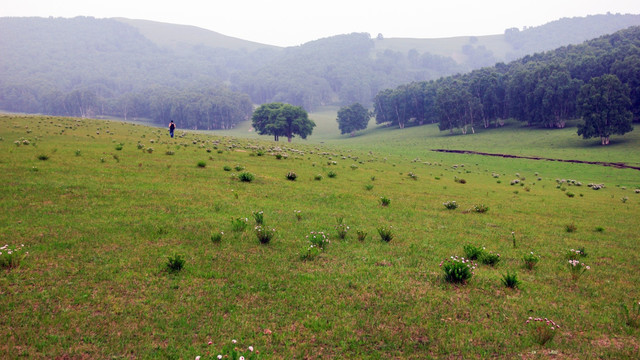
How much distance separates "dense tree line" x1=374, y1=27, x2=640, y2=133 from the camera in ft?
291

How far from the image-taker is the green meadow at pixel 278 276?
6473 millimetres

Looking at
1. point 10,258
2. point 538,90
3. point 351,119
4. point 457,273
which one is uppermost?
point 538,90

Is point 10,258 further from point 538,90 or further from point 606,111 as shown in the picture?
point 538,90

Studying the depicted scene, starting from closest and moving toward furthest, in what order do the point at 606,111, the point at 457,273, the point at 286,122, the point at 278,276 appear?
the point at 278,276
the point at 457,273
the point at 606,111
the point at 286,122

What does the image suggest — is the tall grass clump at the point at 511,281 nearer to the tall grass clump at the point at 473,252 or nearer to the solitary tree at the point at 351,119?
the tall grass clump at the point at 473,252

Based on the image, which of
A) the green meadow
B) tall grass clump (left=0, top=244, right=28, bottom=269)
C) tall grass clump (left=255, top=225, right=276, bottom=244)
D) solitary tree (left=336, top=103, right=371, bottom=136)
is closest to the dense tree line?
solitary tree (left=336, top=103, right=371, bottom=136)

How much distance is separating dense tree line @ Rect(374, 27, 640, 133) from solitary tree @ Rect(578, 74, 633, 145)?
4.78 meters

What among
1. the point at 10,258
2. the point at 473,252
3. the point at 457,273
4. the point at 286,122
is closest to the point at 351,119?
the point at 286,122

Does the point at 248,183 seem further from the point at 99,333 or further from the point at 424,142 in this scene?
the point at 424,142

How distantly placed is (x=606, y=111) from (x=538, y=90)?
26.7 m

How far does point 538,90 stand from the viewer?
93.0 metres

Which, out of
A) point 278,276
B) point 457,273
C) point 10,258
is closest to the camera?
point 10,258

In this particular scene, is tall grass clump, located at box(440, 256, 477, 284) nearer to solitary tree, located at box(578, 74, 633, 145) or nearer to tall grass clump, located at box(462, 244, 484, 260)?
tall grass clump, located at box(462, 244, 484, 260)

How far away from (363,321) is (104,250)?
26.9 feet
